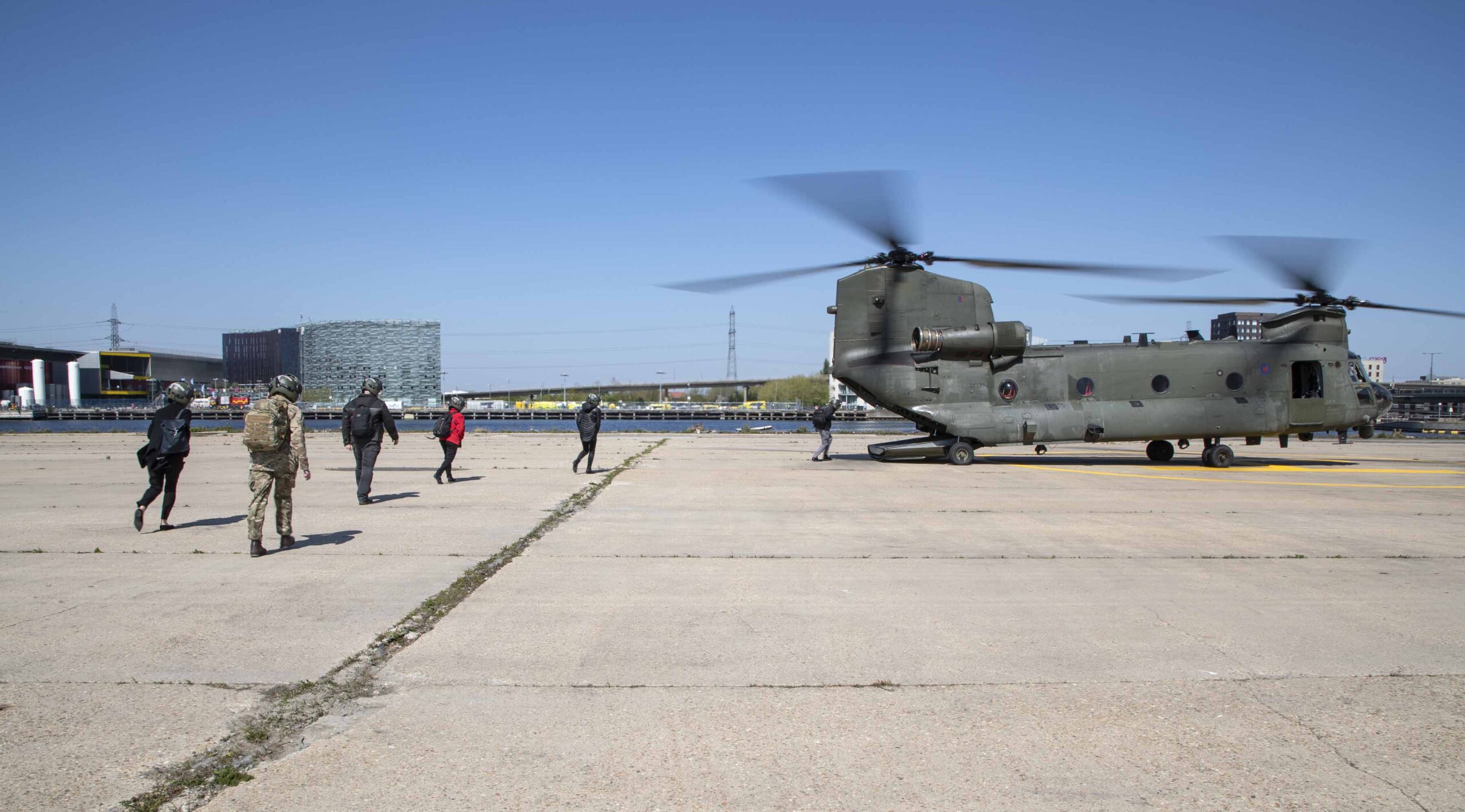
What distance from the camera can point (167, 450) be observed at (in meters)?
9.05

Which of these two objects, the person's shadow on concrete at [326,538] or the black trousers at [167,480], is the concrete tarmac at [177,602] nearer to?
the person's shadow on concrete at [326,538]

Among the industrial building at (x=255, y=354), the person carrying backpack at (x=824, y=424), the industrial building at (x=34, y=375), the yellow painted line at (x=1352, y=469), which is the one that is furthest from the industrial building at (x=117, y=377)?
the yellow painted line at (x=1352, y=469)

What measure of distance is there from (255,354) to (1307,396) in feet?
596

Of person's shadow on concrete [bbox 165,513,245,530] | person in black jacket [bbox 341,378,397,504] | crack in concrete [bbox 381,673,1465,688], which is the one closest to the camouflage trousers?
person's shadow on concrete [bbox 165,513,245,530]

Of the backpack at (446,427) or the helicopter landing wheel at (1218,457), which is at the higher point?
the backpack at (446,427)

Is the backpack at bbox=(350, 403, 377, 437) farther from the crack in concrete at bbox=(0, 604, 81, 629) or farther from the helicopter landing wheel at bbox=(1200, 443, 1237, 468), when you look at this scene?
the helicopter landing wheel at bbox=(1200, 443, 1237, 468)

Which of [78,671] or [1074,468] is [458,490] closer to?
[78,671]

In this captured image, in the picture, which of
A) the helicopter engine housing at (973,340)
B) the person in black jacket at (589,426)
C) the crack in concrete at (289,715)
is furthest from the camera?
the helicopter engine housing at (973,340)

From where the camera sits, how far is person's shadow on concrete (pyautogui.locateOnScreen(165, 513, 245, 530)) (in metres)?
9.59

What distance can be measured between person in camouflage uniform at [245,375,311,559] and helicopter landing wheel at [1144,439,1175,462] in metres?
18.8

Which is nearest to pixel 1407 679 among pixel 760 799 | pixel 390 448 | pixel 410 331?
pixel 760 799

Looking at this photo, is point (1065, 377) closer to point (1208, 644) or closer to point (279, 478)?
point (1208, 644)

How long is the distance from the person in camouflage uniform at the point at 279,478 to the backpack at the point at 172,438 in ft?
5.27

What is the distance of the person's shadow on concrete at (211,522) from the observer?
31.5 feet
